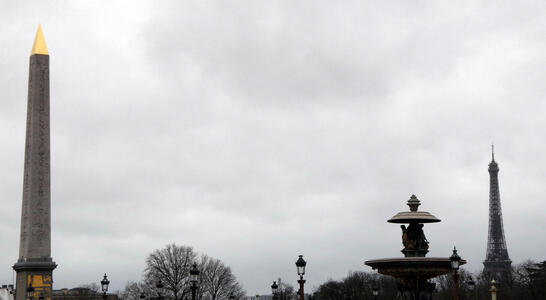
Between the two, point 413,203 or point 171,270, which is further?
point 171,270

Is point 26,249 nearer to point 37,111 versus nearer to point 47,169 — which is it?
point 47,169

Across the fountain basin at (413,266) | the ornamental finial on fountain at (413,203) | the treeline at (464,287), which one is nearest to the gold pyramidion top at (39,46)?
the treeline at (464,287)

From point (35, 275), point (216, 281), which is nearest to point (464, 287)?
point (216, 281)

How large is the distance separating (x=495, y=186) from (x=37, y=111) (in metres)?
131

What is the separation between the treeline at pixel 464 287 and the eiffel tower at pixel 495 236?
24.4 metres

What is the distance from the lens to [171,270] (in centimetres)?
9719

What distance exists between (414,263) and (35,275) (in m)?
39.0

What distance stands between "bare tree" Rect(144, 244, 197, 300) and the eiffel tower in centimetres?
8750

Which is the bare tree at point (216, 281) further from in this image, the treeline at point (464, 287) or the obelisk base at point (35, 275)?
the obelisk base at point (35, 275)

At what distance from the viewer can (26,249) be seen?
57.6 metres

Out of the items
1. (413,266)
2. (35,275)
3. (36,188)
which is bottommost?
(413,266)

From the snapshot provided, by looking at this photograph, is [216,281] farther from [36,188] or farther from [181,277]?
[36,188]

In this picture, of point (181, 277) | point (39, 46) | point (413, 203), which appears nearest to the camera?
point (413, 203)

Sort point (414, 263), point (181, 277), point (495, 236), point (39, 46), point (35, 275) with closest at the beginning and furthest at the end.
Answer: point (414, 263) → point (35, 275) → point (39, 46) → point (181, 277) → point (495, 236)
